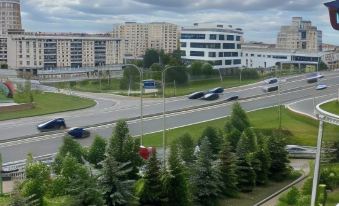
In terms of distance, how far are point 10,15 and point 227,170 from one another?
117 metres

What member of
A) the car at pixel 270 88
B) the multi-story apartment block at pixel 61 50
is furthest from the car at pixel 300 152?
the multi-story apartment block at pixel 61 50

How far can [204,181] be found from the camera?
17312 mm

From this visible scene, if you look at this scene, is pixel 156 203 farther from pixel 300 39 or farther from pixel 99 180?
pixel 300 39

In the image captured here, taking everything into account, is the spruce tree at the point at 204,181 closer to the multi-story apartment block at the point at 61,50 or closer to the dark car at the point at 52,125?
the dark car at the point at 52,125

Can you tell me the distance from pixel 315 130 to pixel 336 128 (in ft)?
25.7

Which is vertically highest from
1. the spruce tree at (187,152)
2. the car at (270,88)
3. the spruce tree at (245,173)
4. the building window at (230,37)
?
the building window at (230,37)

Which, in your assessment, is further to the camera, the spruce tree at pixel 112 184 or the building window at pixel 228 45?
the building window at pixel 228 45

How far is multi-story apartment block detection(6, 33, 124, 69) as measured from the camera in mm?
99188

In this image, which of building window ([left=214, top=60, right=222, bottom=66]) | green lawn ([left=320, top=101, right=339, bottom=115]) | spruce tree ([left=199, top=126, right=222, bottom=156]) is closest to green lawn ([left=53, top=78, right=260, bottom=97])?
building window ([left=214, top=60, right=222, bottom=66])

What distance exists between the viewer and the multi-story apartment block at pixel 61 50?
9919 cm

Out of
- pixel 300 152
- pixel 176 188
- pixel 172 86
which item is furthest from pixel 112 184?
pixel 172 86

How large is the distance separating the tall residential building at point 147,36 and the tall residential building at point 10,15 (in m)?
27.6

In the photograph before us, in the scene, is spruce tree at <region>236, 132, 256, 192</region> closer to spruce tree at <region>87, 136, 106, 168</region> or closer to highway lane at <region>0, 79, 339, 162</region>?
spruce tree at <region>87, 136, 106, 168</region>

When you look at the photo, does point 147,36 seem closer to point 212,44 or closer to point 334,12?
point 212,44
